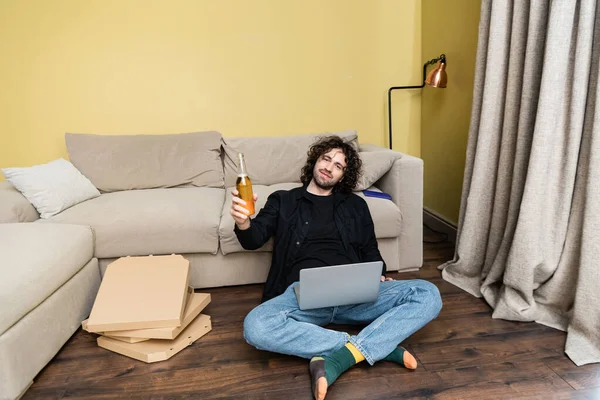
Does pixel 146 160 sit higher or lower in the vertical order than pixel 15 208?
higher

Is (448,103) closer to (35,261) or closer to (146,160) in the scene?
(146,160)

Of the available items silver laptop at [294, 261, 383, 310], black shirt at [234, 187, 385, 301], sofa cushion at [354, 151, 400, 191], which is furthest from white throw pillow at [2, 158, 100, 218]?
sofa cushion at [354, 151, 400, 191]

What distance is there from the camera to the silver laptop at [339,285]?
1.34 meters

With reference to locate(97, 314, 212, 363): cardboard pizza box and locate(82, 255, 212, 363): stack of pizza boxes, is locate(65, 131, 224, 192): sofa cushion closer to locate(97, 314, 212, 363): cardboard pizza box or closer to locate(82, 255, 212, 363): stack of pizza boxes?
locate(82, 255, 212, 363): stack of pizza boxes

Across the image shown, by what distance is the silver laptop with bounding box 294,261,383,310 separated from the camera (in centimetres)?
134

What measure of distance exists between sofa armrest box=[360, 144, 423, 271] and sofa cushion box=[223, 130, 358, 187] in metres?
0.54

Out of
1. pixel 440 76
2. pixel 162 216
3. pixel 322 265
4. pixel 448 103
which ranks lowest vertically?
pixel 322 265

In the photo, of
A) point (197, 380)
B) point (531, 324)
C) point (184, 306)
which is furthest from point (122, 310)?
point (531, 324)

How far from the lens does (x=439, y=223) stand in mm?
2768

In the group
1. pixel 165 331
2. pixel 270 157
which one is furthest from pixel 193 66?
pixel 165 331

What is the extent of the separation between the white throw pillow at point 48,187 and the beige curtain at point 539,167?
207cm

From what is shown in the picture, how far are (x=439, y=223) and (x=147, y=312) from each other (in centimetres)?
199

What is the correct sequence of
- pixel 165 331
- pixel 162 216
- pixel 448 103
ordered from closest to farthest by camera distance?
1. pixel 165 331
2. pixel 162 216
3. pixel 448 103

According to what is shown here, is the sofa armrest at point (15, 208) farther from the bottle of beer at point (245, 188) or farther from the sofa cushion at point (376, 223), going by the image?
the bottle of beer at point (245, 188)
